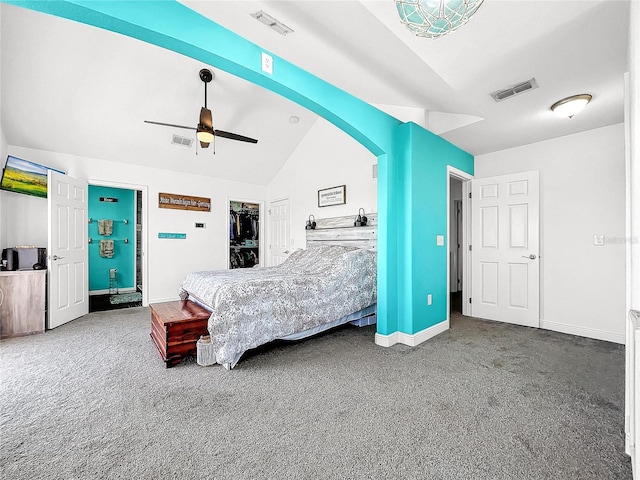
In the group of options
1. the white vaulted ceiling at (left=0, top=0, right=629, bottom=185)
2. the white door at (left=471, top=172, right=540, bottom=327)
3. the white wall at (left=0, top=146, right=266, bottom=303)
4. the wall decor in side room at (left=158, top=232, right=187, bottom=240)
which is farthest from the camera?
the wall decor in side room at (left=158, top=232, right=187, bottom=240)

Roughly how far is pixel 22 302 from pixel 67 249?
86 centimetres

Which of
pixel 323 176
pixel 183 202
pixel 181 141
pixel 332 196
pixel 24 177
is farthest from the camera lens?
pixel 183 202

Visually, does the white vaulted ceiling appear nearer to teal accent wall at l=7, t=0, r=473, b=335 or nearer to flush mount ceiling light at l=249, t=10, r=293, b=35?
flush mount ceiling light at l=249, t=10, r=293, b=35

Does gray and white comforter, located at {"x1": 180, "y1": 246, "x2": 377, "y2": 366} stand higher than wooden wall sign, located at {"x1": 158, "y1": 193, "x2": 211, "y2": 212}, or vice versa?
wooden wall sign, located at {"x1": 158, "y1": 193, "x2": 211, "y2": 212}

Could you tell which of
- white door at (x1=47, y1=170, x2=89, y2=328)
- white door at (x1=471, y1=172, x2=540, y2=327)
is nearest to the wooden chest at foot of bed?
white door at (x1=47, y1=170, x2=89, y2=328)

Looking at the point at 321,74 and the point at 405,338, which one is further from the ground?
the point at 321,74

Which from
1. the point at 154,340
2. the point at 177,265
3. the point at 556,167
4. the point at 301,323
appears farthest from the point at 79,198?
the point at 556,167

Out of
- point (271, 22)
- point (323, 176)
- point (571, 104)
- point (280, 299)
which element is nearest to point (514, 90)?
point (571, 104)

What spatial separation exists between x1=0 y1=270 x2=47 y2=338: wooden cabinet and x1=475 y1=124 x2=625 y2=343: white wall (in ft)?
20.9

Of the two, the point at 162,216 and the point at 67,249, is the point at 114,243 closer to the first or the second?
the point at 162,216

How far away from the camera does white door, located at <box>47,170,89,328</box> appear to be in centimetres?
373

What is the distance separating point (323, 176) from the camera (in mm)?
5156

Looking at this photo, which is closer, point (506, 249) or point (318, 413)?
point (318, 413)

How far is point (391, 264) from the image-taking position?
3166mm
